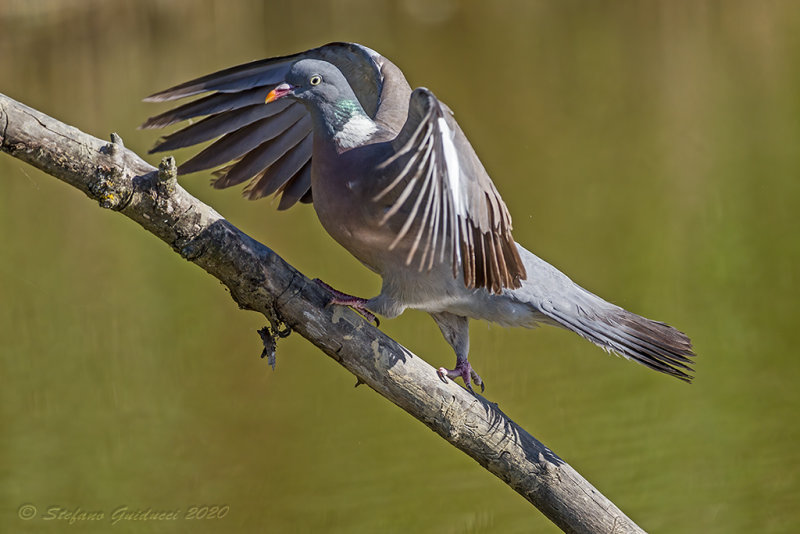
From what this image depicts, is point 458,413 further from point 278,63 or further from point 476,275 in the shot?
point 278,63

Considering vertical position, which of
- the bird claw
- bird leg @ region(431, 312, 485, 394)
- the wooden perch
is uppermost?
bird leg @ region(431, 312, 485, 394)

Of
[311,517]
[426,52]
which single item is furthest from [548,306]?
[426,52]

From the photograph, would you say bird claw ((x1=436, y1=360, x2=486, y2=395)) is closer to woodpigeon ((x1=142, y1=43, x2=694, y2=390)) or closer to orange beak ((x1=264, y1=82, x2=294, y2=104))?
woodpigeon ((x1=142, y1=43, x2=694, y2=390))

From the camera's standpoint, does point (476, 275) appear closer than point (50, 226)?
Yes

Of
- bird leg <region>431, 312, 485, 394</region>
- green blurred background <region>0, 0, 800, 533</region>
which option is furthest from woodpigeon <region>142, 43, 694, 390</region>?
green blurred background <region>0, 0, 800, 533</region>

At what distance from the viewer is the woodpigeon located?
1.87 m

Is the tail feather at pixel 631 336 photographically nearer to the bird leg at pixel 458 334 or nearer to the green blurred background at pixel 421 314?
the bird leg at pixel 458 334

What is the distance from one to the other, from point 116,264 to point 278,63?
1408 millimetres

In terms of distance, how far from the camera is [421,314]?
387 cm

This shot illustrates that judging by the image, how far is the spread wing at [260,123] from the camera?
100 inches

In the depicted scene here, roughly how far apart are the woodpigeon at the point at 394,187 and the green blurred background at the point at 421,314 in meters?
1.13

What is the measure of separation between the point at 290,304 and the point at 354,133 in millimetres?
409

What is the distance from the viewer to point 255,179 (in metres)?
2.65

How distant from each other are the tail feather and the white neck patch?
22.7 inches
